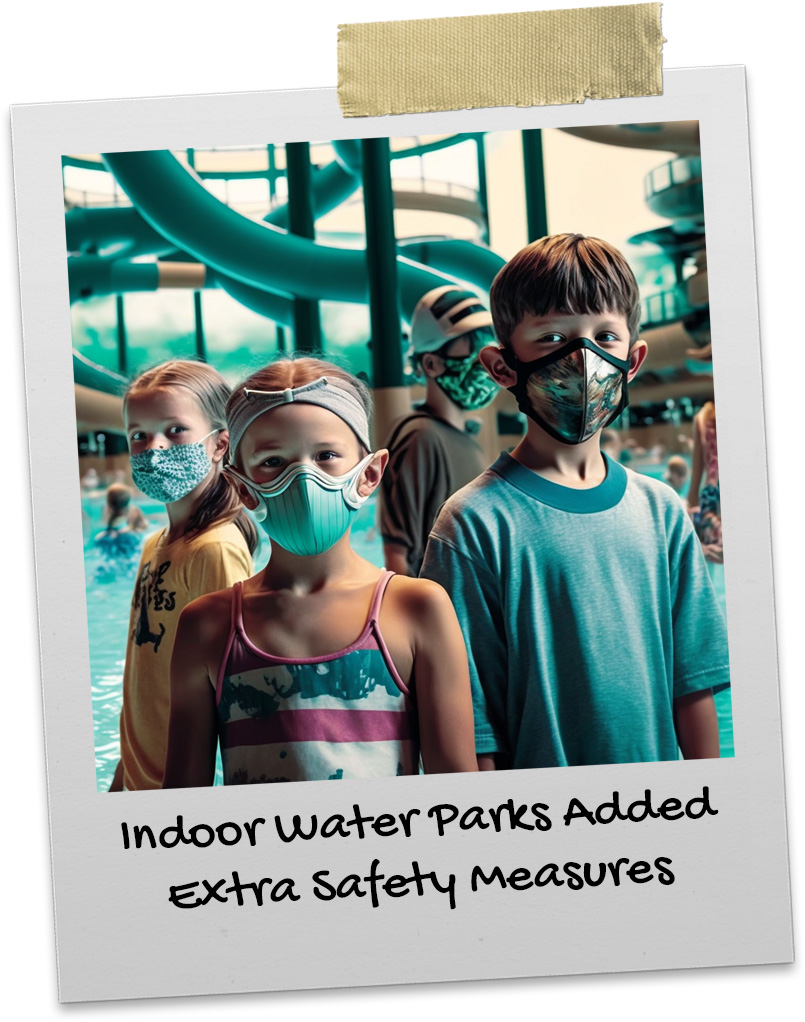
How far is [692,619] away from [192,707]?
85 centimetres

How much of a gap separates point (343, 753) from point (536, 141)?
3.53ft

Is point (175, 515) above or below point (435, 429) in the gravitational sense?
below

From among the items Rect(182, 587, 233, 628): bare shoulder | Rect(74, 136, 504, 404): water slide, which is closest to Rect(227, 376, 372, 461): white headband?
Rect(74, 136, 504, 404): water slide

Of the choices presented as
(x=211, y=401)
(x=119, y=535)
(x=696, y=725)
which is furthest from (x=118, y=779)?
(x=696, y=725)

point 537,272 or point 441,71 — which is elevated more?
point 441,71

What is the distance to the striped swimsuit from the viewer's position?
144 centimetres

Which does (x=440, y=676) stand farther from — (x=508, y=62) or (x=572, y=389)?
(x=508, y=62)

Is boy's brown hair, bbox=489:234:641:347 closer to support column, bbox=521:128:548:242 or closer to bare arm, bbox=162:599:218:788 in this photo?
support column, bbox=521:128:548:242

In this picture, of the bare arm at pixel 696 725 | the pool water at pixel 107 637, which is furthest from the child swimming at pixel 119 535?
the bare arm at pixel 696 725

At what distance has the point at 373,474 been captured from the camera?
57.5 inches

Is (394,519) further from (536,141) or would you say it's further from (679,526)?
(536,141)

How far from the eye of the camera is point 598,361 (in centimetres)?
144

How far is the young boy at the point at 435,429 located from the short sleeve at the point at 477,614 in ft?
0.12

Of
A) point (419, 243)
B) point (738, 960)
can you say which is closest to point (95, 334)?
point (419, 243)
